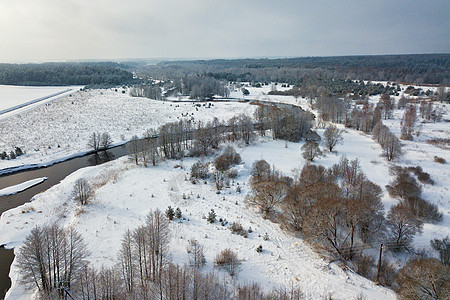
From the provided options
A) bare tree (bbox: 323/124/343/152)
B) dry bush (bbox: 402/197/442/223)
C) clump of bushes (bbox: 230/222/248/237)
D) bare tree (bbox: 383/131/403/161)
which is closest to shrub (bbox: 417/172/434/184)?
bare tree (bbox: 383/131/403/161)

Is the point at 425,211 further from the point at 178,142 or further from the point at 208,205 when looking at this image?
the point at 178,142

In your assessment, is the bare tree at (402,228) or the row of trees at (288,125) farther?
the row of trees at (288,125)

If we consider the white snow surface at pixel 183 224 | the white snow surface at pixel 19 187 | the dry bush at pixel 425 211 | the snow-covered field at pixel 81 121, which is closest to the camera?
the white snow surface at pixel 183 224

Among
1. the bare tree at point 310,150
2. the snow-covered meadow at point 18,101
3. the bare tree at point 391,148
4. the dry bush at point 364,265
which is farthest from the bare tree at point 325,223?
the snow-covered meadow at point 18,101

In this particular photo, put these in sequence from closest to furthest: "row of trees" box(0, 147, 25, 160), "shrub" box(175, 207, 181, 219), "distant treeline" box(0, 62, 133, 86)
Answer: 1. "shrub" box(175, 207, 181, 219)
2. "row of trees" box(0, 147, 25, 160)
3. "distant treeline" box(0, 62, 133, 86)

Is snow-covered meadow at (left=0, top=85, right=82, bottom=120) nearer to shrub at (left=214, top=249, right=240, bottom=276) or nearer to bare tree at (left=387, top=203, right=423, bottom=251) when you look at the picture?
shrub at (left=214, top=249, right=240, bottom=276)

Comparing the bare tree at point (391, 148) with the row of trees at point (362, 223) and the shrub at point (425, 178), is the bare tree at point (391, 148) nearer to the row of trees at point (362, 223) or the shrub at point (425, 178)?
the shrub at point (425, 178)
